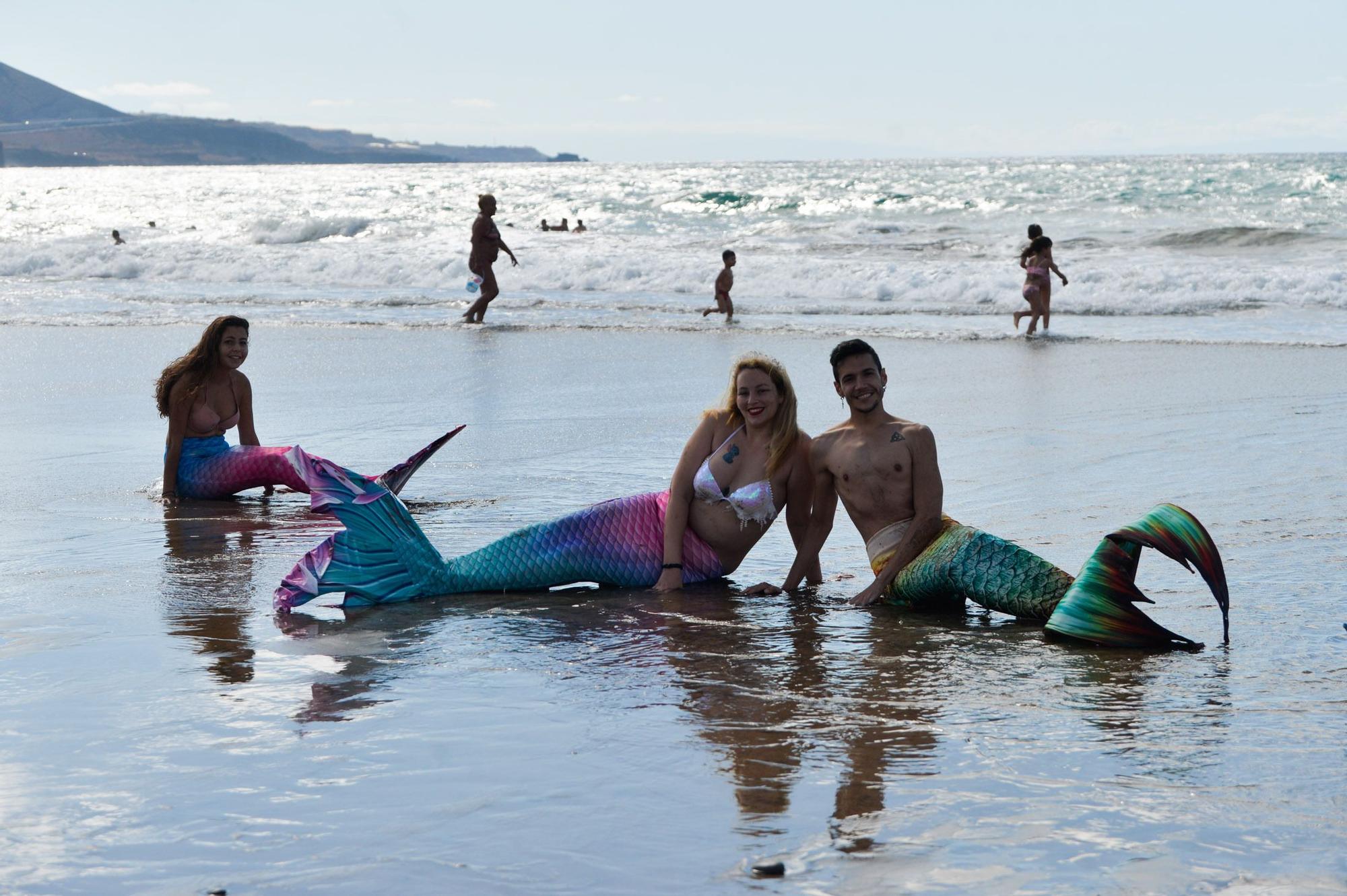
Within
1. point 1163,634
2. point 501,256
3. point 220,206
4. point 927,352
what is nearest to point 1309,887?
point 1163,634

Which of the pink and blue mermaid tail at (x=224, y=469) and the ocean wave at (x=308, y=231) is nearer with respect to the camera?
the pink and blue mermaid tail at (x=224, y=469)

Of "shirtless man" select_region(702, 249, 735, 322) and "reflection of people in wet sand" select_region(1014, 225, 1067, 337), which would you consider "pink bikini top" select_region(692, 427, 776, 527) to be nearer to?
"reflection of people in wet sand" select_region(1014, 225, 1067, 337)

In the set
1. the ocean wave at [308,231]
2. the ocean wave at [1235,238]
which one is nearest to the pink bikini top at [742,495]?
the ocean wave at [1235,238]

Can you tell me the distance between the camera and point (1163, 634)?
16.0ft

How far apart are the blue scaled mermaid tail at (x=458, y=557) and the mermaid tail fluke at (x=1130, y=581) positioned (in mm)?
1648

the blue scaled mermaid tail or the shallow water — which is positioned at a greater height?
the shallow water

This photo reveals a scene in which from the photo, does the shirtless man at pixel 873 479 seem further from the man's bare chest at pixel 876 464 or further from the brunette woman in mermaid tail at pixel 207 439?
the brunette woman in mermaid tail at pixel 207 439

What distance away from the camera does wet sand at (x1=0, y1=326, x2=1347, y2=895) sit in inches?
123

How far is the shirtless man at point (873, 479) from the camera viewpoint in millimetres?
5617

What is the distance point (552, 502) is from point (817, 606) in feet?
8.20

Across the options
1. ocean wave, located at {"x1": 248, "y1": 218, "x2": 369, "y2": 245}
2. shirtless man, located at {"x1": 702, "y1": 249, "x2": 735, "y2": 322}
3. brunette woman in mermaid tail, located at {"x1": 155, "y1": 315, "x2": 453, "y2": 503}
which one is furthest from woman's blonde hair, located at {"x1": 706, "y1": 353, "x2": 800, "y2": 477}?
ocean wave, located at {"x1": 248, "y1": 218, "x2": 369, "y2": 245}

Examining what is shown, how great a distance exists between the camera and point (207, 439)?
8.14m

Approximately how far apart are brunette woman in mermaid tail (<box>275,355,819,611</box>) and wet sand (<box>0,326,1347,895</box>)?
0.12 m

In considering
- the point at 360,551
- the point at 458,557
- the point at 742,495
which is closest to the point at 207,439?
the point at 458,557
